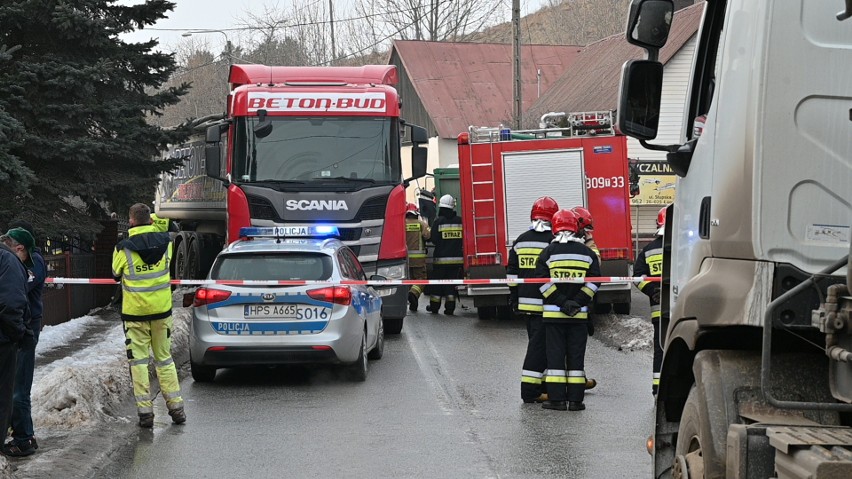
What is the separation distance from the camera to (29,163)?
54.7 feet

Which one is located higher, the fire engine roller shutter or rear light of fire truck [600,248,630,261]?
the fire engine roller shutter

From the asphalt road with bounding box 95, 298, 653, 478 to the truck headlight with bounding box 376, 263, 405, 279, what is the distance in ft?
10.3

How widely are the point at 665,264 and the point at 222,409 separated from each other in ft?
18.6

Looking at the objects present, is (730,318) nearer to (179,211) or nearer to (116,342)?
→ (116,342)

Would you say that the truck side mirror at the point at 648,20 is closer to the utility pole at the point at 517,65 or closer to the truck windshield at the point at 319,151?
the truck windshield at the point at 319,151

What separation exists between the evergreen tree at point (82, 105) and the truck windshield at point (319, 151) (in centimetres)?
151

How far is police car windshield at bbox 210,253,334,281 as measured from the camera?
39.4 feet

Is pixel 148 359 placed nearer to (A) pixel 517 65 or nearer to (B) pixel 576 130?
(B) pixel 576 130

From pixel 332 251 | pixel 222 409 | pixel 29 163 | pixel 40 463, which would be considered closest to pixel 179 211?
Result: pixel 29 163

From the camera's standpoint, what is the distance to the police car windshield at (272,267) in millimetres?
12000

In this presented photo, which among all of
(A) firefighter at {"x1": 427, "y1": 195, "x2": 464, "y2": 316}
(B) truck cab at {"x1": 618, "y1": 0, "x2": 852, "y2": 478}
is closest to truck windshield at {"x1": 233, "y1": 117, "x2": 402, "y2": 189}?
(A) firefighter at {"x1": 427, "y1": 195, "x2": 464, "y2": 316}

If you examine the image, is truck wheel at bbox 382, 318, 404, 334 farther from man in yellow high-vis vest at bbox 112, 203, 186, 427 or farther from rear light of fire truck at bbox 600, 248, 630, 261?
man in yellow high-vis vest at bbox 112, 203, 186, 427

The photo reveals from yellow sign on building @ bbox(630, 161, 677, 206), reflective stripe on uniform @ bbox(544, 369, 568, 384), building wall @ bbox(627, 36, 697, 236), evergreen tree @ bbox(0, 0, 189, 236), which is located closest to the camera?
reflective stripe on uniform @ bbox(544, 369, 568, 384)

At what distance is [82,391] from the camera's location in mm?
9781
